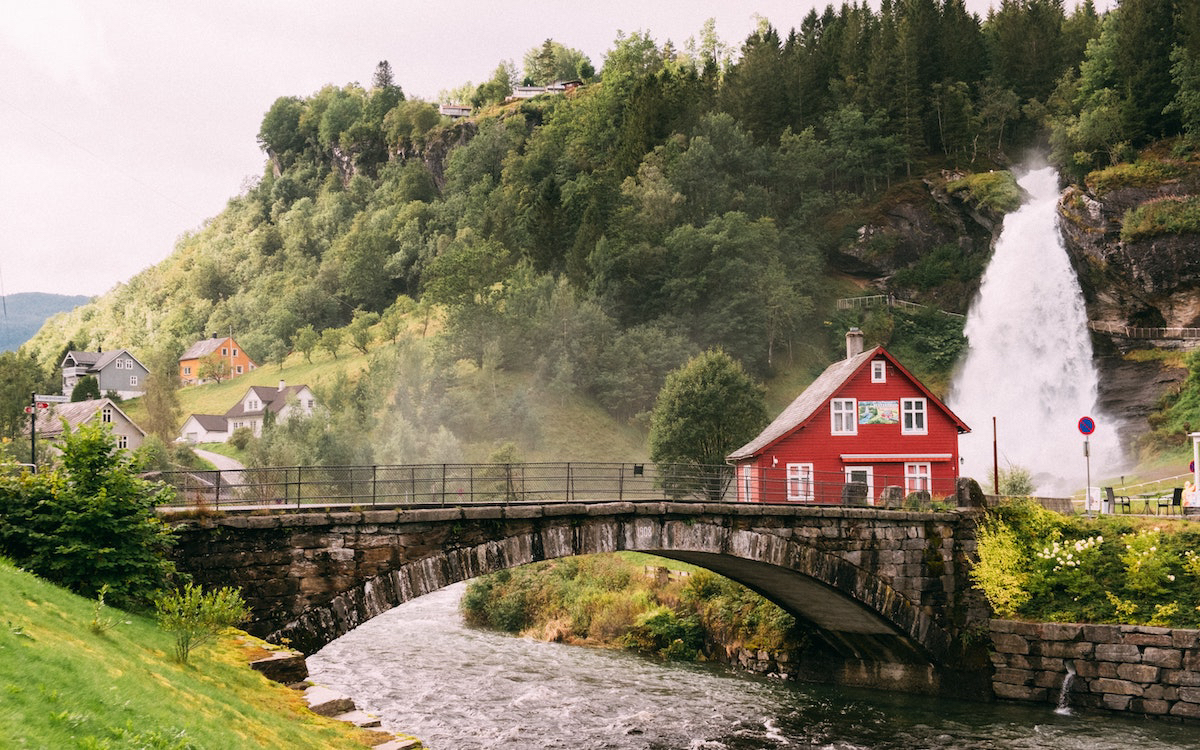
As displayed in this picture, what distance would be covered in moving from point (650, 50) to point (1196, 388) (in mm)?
82941

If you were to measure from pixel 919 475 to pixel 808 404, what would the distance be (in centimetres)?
505

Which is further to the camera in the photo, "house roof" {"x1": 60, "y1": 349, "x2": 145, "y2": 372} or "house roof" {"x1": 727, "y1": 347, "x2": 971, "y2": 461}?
"house roof" {"x1": 60, "y1": 349, "x2": 145, "y2": 372}

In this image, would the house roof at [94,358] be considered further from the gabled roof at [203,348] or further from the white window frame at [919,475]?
the white window frame at [919,475]

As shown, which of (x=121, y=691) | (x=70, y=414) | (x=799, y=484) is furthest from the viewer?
(x=70, y=414)

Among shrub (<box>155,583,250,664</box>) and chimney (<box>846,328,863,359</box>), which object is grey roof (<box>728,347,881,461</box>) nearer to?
chimney (<box>846,328,863,359</box>)

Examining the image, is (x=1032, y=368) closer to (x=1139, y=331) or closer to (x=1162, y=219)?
(x=1139, y=331)

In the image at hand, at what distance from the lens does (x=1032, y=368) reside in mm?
70688

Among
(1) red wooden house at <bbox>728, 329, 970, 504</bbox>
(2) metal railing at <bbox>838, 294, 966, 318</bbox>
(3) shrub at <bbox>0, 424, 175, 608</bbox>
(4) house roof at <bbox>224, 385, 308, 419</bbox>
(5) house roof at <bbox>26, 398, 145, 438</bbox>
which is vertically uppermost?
(2) metal railing at <bbox>838, 294, 966, 318</bbox>

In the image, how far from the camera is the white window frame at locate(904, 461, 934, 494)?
41125 mm

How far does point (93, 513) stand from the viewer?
15.5m

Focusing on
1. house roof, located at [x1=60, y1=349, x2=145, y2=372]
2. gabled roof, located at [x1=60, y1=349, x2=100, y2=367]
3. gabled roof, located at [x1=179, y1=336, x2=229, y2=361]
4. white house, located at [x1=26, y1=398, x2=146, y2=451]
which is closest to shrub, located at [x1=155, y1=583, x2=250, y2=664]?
white house, located at [x1=26, y1=398, x2=146, y2=451]

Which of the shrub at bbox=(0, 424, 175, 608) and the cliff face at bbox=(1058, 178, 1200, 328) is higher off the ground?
the cliff face at bbox=(1058, 178, 1200, 328)

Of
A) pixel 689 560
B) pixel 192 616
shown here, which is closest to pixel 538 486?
pixel 689 560

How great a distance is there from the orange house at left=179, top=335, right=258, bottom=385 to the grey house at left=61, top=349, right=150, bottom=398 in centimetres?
514
